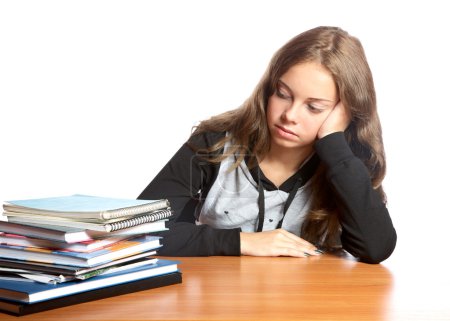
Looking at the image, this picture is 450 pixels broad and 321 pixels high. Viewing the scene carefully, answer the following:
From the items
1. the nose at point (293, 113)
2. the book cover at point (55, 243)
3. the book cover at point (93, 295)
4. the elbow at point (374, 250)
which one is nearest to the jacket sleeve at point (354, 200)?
the elbow at point (374, 250)

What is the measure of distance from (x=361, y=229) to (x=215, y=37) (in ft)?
7.59

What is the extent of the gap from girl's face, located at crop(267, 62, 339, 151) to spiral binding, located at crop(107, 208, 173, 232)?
0.73 metres

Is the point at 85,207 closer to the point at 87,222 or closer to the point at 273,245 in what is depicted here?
the point at 87,222

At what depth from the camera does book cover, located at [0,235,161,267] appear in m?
1.13

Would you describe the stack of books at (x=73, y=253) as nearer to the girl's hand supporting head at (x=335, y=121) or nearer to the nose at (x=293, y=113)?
the nose at (x=293, y=113)

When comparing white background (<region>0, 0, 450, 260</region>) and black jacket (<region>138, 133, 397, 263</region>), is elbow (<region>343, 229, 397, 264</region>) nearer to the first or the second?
black jacket (<region>138, 133, 397, 263</region>)

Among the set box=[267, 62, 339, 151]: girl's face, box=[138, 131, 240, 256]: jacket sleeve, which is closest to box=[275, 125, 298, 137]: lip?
box=[267, 62, 339, 151]: girl's face

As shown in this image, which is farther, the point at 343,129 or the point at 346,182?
the point at 343,129

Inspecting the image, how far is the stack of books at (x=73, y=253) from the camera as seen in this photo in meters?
1.10

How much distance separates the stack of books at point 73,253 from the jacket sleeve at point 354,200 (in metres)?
0.75

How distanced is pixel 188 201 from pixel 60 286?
106 cm

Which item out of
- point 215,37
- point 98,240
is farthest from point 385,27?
point 98,240

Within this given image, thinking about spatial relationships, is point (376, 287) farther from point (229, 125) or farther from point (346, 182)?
point (229, 125)

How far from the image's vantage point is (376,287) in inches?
53.0
